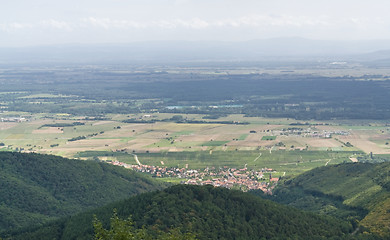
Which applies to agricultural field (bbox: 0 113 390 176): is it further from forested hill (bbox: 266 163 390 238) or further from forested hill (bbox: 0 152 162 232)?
forested hill (bbox: 0 152 162 232)

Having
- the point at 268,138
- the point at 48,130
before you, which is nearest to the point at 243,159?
the point at 268,138

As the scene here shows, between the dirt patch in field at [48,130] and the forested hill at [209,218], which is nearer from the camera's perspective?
the forested hill at [209,218]

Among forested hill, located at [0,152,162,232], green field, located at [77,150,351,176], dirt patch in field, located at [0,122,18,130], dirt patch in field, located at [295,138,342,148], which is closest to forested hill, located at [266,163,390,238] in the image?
green field, located at [77,150,351,176]

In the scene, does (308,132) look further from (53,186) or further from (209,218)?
(209,218)

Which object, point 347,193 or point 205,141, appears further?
point 205,141

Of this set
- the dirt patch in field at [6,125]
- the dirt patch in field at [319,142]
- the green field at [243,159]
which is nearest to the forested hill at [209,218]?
the green field at [243,159]

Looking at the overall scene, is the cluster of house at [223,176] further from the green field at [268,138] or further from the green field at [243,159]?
the green field at [268,138]
